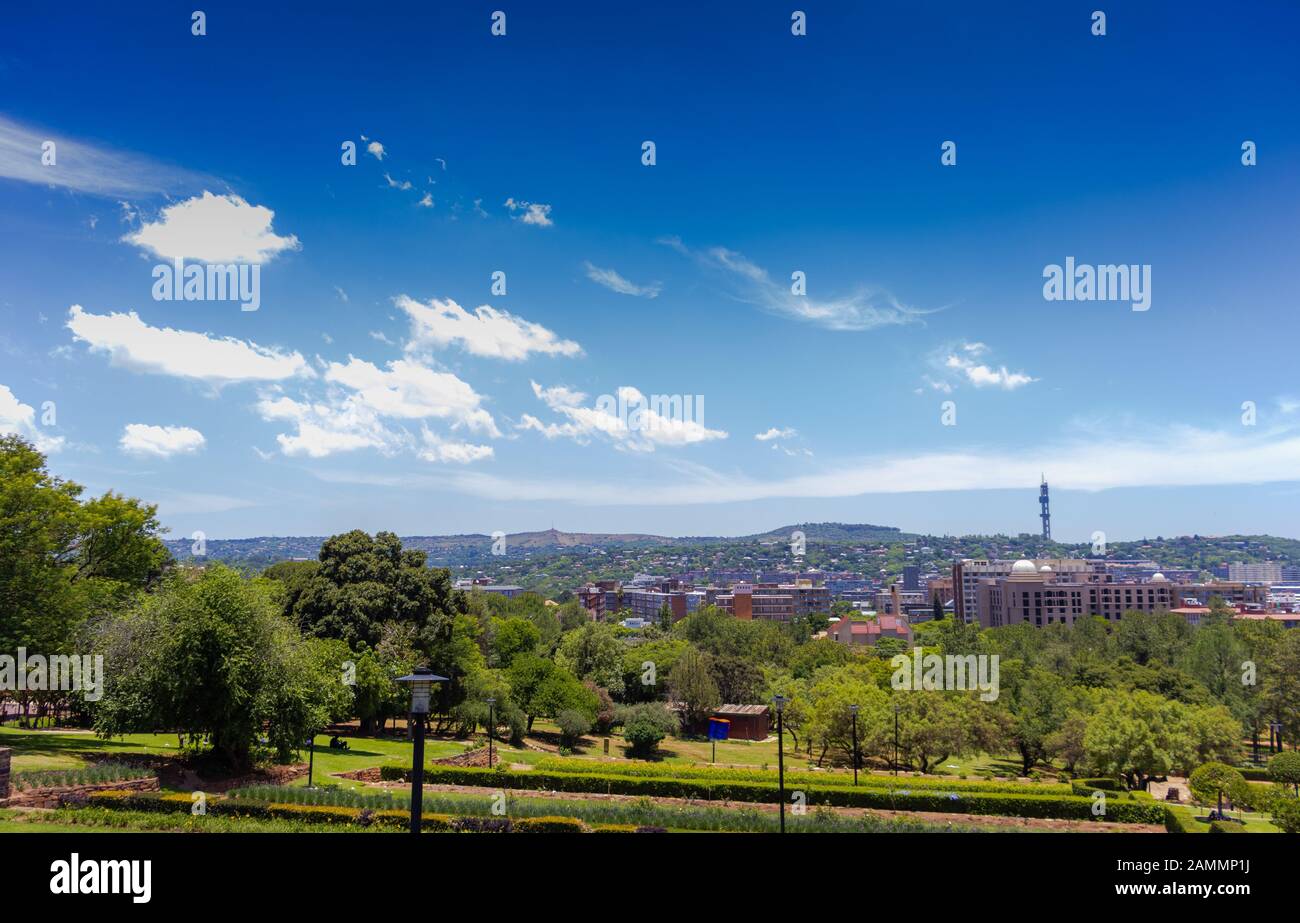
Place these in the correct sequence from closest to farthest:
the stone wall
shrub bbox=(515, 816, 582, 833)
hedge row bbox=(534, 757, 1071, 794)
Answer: the stone wall < shrub bbox=(515, 816, 582, 833) < hedge row bbox=(534, 757, 1071, 794)

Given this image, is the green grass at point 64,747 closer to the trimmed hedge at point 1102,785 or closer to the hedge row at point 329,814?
the hedge row at point 329,814

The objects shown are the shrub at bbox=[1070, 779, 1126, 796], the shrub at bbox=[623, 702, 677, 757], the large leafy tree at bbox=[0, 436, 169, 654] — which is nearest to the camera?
the large leafy tree at bbox=[0, 436, 169, 654]

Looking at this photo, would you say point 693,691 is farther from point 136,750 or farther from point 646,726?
point 136,750

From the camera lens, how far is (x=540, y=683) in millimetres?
43188

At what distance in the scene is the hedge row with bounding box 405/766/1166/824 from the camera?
83.7 feet

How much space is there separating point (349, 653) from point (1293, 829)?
3312cm

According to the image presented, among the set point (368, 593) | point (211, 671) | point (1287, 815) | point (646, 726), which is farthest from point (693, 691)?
point (211, 671)

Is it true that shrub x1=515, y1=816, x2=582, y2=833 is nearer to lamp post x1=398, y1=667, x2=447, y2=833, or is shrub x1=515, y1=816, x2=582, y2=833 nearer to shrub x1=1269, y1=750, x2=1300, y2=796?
lamp post x1=398, y1=667, x2=447, y2=833

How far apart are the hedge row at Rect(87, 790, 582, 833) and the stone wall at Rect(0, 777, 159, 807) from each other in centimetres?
65

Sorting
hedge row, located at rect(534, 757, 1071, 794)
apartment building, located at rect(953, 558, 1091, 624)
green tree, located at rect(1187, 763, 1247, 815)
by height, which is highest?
hedge row, located at rect(534, 757, 1071, 794)

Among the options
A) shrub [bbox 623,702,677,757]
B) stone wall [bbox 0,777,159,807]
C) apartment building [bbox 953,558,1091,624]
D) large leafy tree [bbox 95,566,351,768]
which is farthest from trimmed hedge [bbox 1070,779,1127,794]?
apartment building [bbox 953,558,1091,624]
